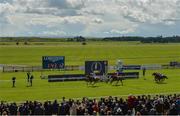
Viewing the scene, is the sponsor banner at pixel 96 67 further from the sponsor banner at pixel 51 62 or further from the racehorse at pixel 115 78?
the sponsor banner at pixel 51 62

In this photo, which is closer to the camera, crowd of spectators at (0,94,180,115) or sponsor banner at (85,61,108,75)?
crowd of spectators at (0,94,180,115)

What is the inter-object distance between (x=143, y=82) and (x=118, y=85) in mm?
3883

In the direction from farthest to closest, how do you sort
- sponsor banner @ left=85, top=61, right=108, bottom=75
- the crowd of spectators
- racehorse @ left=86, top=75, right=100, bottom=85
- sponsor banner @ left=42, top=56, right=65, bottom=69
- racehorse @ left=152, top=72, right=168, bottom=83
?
racehorse @ left=152, top=72, right=168, bottom=83 < sponsor banner @ left=85, top=61, right=108, bottom=75 < sponsor banner @ left=42, top=56, right=65, bottom=69 < racehorse @ left=86, top=75, right=100, bottom=85 < the crowd of spectators

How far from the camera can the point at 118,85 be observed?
4412 cm

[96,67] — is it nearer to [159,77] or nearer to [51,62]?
[51,62]

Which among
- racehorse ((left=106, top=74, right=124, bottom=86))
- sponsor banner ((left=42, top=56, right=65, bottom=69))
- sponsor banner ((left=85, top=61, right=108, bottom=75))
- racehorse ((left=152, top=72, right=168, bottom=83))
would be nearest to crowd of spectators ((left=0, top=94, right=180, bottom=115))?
racehorse ((left=106, top=74, right=124, bottom=86))

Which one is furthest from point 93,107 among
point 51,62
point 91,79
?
point 51,62

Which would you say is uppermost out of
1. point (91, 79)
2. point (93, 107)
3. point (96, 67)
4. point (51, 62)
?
point (51, 62)

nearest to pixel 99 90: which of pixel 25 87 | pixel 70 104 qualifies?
pixel 25 87

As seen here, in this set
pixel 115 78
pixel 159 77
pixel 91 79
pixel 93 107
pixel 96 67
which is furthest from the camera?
pixel 159 77

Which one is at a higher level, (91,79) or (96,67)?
(96,67)

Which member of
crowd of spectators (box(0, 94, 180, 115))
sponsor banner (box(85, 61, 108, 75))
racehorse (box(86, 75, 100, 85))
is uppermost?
sponsor banner (box(85, 61, 108, 75))

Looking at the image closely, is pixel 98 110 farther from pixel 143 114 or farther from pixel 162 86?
pixel 162 86

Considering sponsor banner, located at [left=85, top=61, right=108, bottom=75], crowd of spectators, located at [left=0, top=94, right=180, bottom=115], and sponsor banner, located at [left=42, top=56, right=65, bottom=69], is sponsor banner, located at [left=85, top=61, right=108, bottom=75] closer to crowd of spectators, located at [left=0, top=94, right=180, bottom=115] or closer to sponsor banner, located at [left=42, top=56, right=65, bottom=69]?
sponsor banner, located at [left=42, top=56, right=65, bottom=69]
